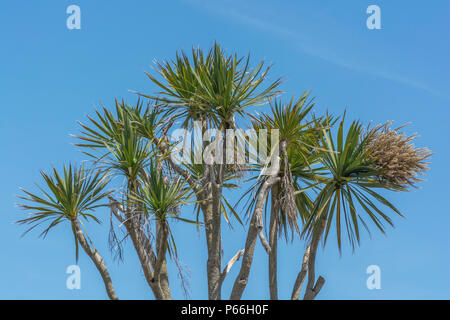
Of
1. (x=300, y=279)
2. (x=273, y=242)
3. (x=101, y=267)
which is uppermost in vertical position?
(x=273, y=242)

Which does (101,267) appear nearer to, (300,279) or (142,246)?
(142,246)

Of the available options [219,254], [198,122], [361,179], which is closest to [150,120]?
[198,122]

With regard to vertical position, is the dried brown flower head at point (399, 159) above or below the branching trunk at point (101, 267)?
above

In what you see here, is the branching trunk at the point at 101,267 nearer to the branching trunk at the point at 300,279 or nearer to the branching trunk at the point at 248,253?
the branching trunk at the point at 248,253

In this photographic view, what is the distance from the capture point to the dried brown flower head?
11516mm

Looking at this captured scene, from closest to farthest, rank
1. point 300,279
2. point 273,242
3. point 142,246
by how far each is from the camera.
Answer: point 142,246 < point 300,279 < point 273,242

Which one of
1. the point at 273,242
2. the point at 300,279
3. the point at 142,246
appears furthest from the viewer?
the point at 273,242

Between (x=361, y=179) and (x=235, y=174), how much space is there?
2648mm

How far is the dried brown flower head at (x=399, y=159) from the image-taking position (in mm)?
11516

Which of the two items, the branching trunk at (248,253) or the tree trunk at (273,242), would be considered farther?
the tree trunk at (273,242)

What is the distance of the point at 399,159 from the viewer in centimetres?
1156

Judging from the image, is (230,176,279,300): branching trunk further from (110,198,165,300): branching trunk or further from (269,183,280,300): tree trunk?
(110,198,165,300): branching trunk

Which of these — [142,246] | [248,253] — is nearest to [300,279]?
[248,253]
